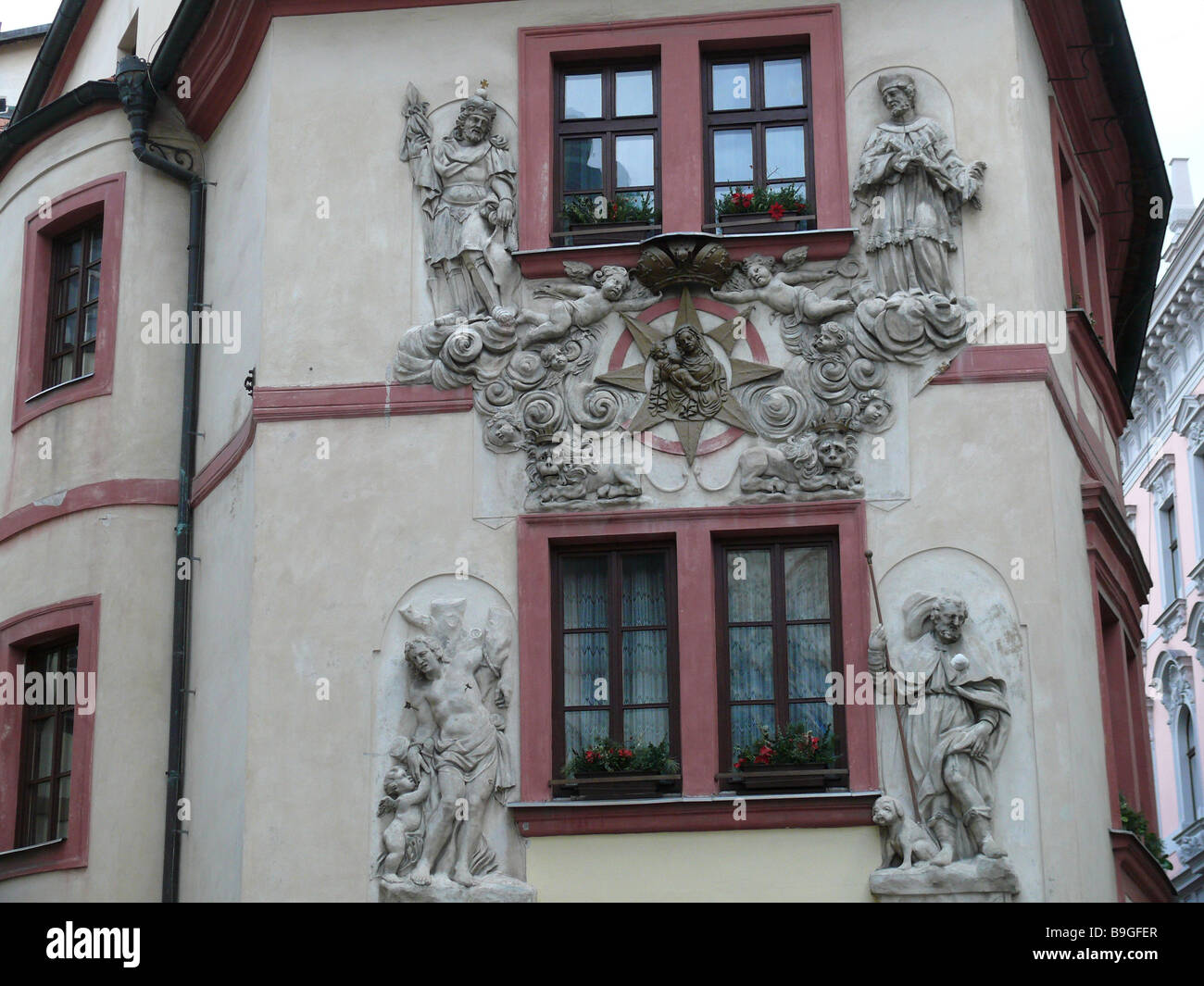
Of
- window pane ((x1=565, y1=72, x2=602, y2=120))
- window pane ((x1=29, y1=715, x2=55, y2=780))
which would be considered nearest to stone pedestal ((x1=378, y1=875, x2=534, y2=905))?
window pane ((x1=29, y1=715, x2=55, y2=780))

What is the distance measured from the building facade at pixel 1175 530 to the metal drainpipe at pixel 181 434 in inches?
896

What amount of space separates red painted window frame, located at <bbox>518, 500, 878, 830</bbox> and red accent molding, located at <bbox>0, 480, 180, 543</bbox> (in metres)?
4.06

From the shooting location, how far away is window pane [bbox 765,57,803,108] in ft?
65.1

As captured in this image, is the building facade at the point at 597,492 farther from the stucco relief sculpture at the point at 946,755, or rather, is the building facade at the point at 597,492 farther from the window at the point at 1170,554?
the window at the point at 1170,554

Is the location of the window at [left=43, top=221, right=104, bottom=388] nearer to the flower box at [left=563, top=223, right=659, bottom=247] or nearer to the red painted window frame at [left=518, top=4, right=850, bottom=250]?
the red painted window frame at [left=518, top=4, right=850, bottom=250]

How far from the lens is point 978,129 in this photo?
1936 cm

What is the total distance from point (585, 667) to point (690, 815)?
1580 mm

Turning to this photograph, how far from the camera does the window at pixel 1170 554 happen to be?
4231 cm

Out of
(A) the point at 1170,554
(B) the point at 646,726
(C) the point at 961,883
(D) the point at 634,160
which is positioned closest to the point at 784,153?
(D) the point at 634,160

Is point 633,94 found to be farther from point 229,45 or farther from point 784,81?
point 229,45

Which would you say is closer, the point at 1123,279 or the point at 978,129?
the point at 978,129

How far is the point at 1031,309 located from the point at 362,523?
585 centimetres

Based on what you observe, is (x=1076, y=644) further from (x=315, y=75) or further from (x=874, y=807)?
(x=315, y=75)

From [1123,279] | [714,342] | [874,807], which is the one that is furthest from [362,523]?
[1123,279]
